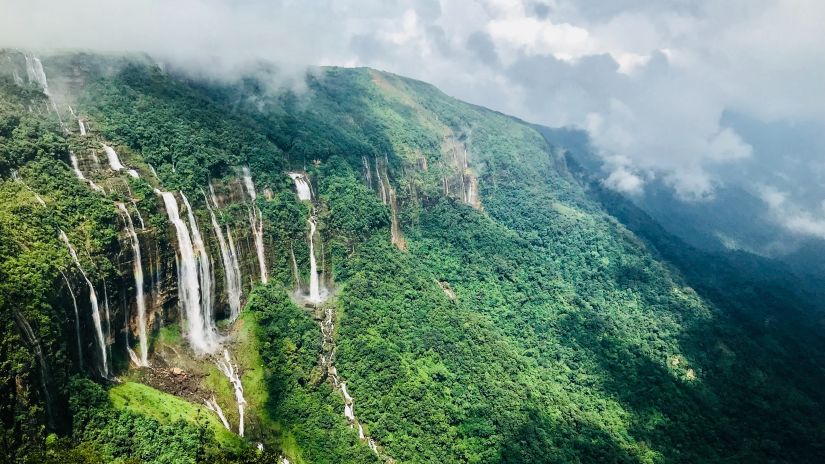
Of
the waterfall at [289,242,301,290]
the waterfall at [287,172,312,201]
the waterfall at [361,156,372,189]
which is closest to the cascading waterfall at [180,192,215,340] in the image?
the waterfall at [289,242,301,290]

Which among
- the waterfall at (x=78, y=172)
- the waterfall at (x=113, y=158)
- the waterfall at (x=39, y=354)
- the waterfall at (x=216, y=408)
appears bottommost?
the waterfall at (x=216, y=408)

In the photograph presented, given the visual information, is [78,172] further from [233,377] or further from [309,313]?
[309,313]

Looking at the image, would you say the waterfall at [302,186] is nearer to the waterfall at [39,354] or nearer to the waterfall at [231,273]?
the waterfall at [231,273]

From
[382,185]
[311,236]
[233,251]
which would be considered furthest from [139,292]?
[382,185]

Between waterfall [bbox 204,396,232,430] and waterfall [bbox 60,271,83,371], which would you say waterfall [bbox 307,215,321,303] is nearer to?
waterfall [bbox 204,396,232,430]

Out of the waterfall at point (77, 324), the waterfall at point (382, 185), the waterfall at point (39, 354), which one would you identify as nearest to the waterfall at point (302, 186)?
the waterfall at point (382, 185)

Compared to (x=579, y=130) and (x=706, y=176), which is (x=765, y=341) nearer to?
(x=706, y=176)
